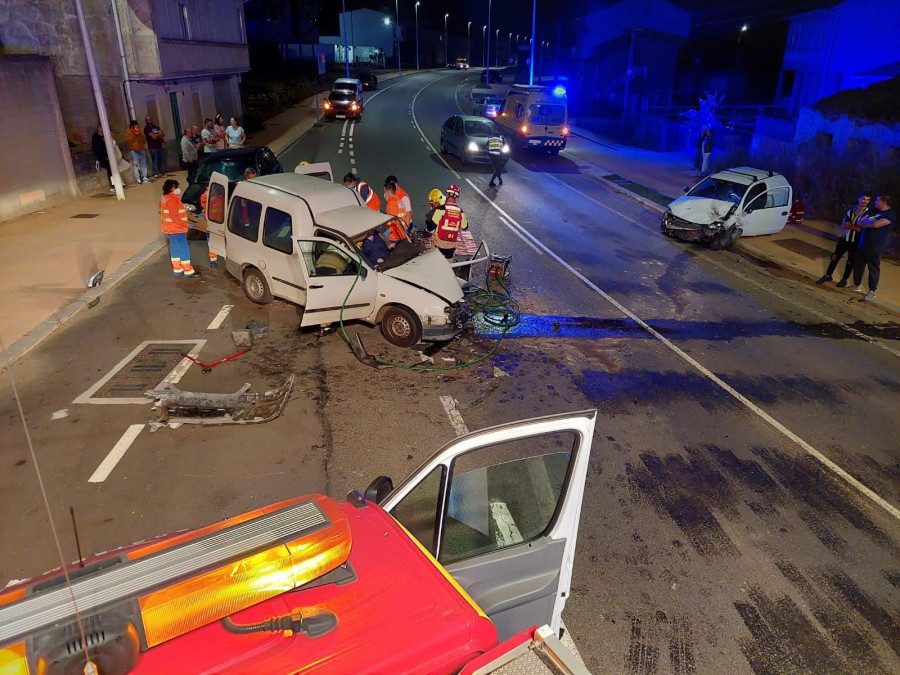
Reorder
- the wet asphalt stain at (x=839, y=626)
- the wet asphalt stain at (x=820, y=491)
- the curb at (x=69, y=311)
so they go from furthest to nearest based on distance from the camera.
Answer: the curb at (x=69, y=311)
the wet asphalt stain at (x=820, y=491)
the wet asphalt stain at (x=839, y=626)

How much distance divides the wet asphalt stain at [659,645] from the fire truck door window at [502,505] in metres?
1.52

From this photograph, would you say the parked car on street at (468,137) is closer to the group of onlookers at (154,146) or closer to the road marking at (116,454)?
the group of onlookers at (154,146)

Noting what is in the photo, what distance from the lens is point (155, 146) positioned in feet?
63.2

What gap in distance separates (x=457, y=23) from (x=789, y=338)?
131m

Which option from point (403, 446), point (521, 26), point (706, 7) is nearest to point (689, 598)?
point (403, 446)

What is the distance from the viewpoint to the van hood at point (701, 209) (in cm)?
1464

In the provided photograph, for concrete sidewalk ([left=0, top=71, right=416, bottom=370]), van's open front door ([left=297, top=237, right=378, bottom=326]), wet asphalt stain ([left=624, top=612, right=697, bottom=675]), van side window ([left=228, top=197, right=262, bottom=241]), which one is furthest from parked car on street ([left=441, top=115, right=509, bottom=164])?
wet asphalt stain ([left=624, top=612, right=697, bottom=675])

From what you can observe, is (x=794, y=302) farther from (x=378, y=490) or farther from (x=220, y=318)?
(x=378, y=490)

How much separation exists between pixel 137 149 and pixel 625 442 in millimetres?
17862

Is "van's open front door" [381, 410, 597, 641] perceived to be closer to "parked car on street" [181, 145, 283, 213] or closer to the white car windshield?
"parked car on street" [181, 145, 283, 213]

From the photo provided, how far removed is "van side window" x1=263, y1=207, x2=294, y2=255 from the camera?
8.97m

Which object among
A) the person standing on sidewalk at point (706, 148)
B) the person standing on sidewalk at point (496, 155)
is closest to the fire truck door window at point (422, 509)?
the person standing on sidewalk at point (496, 155)

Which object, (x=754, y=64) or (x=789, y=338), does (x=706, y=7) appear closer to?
(x=754, y=64)

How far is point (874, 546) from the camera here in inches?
212
